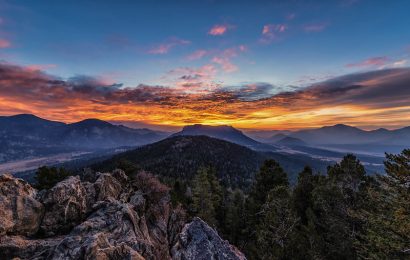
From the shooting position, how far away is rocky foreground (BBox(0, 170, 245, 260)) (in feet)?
52.8

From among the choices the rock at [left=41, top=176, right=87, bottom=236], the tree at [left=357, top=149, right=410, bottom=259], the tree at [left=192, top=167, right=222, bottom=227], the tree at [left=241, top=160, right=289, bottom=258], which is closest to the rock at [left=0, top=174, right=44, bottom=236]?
the rock at [left=41, top=176, right=87, bottom=236]

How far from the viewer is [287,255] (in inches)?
1179

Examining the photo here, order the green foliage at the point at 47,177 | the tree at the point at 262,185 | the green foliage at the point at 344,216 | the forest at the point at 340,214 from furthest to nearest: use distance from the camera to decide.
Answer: the green foliage at the point at 47,177 → the tree at the point at 262,185 → the forest at the point at 340,214 → the green foliage at the point at 344,216

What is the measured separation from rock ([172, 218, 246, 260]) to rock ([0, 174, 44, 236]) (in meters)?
20.1

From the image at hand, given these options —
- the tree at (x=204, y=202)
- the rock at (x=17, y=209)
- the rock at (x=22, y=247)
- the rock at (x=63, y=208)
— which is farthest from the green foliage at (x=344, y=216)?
the rock at (x=17, y=209)

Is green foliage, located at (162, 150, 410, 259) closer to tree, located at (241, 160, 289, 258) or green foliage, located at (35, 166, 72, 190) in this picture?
tree, located at (241, 160, 289, 258)

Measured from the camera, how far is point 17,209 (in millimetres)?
27656

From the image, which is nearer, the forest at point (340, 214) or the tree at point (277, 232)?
the forest at point (340, 214)

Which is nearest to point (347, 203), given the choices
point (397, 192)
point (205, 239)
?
point (397, 192)

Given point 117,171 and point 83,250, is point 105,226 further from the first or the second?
point 117,171

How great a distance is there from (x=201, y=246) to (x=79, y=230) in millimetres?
16688

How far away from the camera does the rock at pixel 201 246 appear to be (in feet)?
49.1

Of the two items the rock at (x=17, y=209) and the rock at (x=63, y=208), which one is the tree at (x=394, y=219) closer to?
the rock at (x=63, y=208)

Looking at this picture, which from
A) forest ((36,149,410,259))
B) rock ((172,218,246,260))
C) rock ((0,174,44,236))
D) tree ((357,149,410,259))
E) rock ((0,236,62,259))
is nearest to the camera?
rock ((172,218,246,260))
